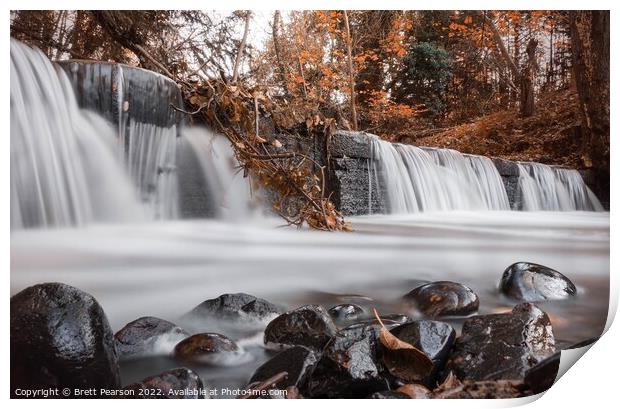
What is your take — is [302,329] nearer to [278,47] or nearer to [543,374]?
[543,374]

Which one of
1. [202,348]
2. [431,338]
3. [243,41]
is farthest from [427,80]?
[202,348]

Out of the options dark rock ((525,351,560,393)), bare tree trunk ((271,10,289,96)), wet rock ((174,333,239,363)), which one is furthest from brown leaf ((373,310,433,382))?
bare tree trunk ((271,10,289,96))

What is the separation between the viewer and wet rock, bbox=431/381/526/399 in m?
1.26

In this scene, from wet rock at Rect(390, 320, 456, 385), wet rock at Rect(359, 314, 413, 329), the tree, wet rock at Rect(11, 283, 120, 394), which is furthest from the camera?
the tree

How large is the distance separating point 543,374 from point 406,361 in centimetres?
40

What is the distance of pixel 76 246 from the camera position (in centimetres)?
130

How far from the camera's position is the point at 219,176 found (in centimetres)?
145

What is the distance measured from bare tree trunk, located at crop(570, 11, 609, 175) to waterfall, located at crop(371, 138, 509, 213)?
32cm

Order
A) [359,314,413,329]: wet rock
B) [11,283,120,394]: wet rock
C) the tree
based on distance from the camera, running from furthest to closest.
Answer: the tree
[359,314,413,329]: wet rock
[11,283,120,394]: wet rock

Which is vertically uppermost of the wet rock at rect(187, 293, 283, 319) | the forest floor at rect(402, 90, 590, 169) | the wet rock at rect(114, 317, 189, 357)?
the forest floor at rect(402, 90, 590, 169)

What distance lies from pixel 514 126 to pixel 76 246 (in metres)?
1.44

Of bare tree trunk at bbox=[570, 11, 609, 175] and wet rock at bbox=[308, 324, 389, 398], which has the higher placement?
bare tree trunk at bbox=[570, 11, 609, 175]

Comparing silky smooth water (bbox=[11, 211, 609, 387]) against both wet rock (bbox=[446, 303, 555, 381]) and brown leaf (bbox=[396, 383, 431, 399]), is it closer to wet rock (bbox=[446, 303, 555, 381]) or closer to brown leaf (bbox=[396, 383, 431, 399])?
wet rock (bbox=[446, 303, 555, 381])
